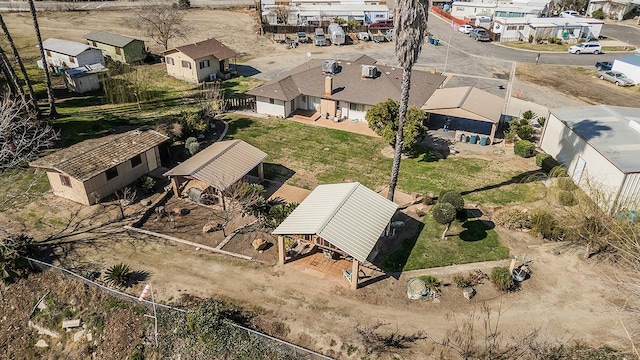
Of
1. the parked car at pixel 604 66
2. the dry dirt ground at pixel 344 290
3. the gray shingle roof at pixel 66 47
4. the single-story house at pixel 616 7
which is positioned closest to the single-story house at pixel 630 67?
the parked car at pixel 604 66

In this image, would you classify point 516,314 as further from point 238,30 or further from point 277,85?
point 238,30

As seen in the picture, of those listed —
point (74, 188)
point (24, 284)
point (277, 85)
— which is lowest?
point (24, 284)

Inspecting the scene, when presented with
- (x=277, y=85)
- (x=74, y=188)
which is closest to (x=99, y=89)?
(x=277, y=85)

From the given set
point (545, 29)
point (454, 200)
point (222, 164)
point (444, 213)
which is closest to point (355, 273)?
point (444, 213)

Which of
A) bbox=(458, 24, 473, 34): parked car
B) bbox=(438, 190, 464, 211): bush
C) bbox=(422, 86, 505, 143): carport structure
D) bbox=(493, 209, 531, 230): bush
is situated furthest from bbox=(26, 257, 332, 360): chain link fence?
bbox=(458, 24, 473, 34): parked car

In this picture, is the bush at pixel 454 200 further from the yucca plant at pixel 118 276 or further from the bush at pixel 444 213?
the yucca plant at pixel 118 276

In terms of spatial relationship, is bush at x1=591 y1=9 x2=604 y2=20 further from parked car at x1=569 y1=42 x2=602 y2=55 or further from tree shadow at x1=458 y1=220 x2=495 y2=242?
tree shadow at x1=458 y1=220 x2=495 y2=242
